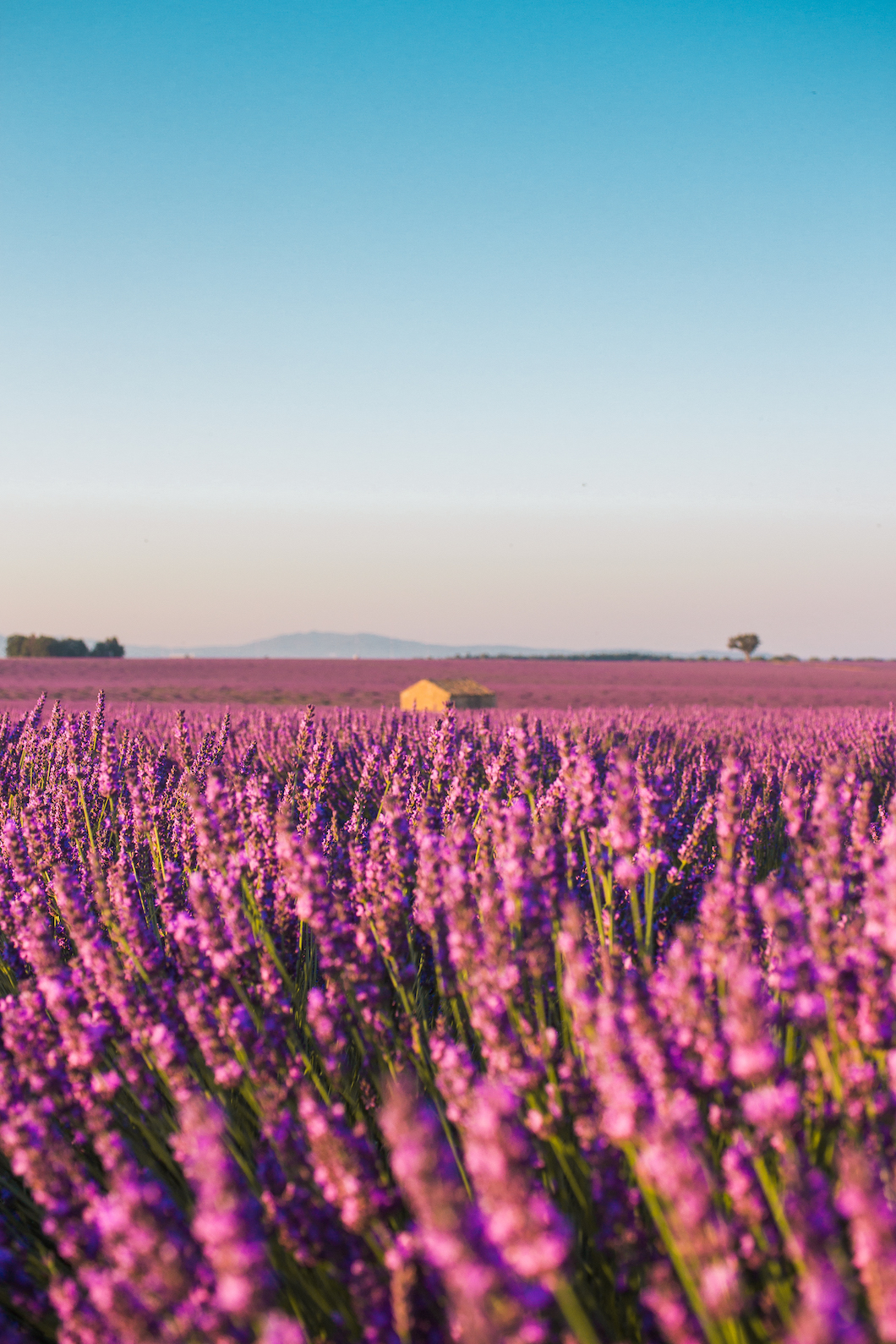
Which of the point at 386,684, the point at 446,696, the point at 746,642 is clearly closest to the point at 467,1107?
the point at 446,696

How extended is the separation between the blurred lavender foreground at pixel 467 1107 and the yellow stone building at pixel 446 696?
8.38m

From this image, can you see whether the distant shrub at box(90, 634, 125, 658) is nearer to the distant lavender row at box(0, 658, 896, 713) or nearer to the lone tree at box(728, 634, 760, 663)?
the distant lavender row at box(0, 658, 896, 713)

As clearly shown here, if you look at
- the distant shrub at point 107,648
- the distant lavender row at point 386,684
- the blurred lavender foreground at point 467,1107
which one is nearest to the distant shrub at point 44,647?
the distant shrub at point 107,648

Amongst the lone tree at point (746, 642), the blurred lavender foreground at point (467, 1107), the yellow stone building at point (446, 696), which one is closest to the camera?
the blurred lavender foreground at point (467, 1107)

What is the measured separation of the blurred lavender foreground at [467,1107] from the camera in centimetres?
77

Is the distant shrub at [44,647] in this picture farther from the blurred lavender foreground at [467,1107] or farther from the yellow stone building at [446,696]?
the blurred lavender foreground at [467,1107]

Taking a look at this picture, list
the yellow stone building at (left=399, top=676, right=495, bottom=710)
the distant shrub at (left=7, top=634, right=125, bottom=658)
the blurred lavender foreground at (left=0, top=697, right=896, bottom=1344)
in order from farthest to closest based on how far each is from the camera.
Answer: the distant shrub at (left=7, top=634, right=125, bottom=658) → the yellow stone building at (left=399, top=676, right=495, bottom=710) → the blurred lavender foreground at (left=0, top=697, right=896, bottom=1344)

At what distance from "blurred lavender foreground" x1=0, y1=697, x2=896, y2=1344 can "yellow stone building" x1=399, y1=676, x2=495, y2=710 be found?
27.5 feet

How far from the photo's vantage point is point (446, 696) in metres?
11.1

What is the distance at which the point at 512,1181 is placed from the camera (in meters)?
0.72

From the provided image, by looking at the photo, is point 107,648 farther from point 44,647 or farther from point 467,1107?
point 467,1107

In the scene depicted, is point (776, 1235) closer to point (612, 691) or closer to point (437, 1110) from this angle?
point (437, 1110)

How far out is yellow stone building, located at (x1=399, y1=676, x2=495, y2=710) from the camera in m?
12.3

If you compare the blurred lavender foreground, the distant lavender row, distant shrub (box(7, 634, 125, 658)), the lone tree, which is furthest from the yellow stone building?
the lone tree
